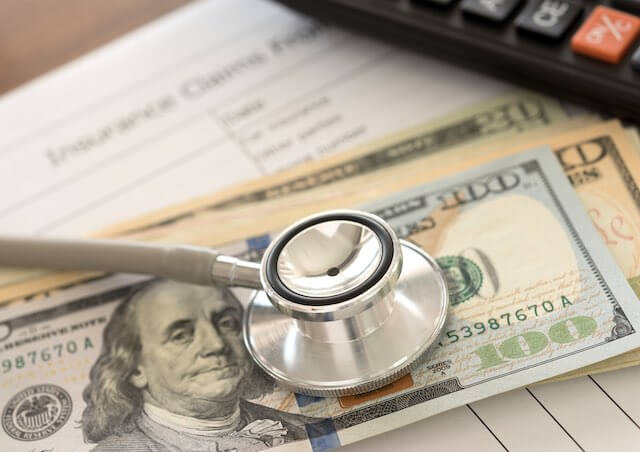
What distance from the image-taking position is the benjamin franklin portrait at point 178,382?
1.28 ft

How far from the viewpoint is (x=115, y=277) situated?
476mm

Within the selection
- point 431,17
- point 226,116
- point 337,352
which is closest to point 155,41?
point 226,116

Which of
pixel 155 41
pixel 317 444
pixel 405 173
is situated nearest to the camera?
pixel 317 444

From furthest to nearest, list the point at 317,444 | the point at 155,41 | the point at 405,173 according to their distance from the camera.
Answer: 1. the point at 155,41
2. the point at 405,173
3. the point at 317,444

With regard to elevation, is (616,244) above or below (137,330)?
above

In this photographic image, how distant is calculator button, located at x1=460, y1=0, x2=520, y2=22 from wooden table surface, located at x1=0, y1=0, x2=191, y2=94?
0.26m

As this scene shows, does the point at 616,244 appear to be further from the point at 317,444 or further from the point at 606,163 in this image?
the point at 317,444

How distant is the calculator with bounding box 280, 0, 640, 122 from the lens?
0.47 meters

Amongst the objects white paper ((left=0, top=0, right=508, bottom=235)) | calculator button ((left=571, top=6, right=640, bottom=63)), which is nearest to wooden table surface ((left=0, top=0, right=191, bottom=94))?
white paper ((left=0, top=0, right=508, bottom=235))

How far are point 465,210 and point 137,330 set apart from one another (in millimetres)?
192

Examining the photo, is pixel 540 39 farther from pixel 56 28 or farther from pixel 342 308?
pixel 56 28

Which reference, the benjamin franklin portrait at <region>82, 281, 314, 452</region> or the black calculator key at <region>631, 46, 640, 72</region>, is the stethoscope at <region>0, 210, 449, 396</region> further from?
the black calculator key at <region>631, 46, 640, 72</region>

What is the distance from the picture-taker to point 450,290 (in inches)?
16.5

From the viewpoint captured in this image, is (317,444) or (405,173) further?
(405,173)
